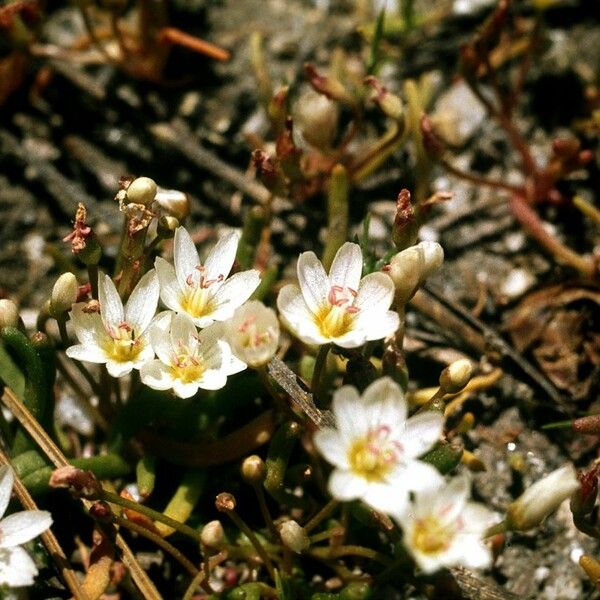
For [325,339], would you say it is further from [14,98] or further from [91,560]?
[14,98]

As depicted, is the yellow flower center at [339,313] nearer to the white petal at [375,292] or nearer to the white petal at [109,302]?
the white petal at [375,292]

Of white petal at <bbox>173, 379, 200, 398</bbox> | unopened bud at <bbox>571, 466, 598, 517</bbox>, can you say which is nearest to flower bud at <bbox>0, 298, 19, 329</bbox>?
white petal at <bbox>173, 379, 200, 398</bbox>

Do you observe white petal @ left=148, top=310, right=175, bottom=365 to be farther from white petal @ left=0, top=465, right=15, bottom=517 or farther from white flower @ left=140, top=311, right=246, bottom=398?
white petal @ left=0, top=465, right=15, bottom=517

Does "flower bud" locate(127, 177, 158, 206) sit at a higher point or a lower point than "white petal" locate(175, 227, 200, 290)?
higher

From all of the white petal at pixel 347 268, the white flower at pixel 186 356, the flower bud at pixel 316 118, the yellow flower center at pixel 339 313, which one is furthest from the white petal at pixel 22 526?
the flower bud at pixel 316 118

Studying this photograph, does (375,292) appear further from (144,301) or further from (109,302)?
(109,302)
